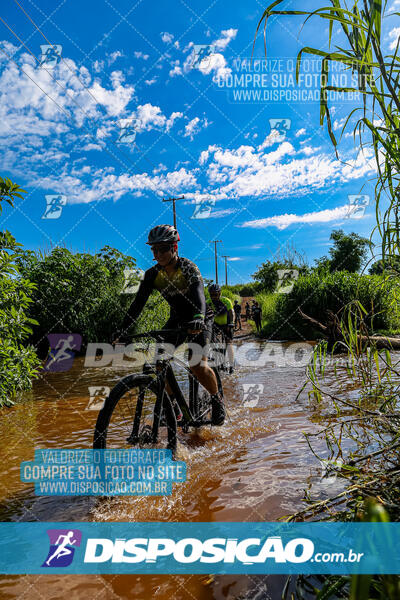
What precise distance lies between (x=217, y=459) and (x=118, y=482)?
1.16 metres

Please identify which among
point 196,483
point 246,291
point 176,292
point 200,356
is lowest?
point 196,483

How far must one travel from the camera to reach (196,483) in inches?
135

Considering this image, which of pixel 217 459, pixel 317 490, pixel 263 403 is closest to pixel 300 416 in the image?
pixel 263 403

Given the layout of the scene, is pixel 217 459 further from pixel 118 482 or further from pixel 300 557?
pixel 300 557

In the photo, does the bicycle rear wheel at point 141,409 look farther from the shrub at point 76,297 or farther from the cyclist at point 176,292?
the shrub at point 76,297

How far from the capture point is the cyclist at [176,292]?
4.06 meters

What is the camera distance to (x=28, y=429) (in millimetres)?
5332

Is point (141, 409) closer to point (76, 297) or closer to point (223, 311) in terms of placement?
point (223, 311)
